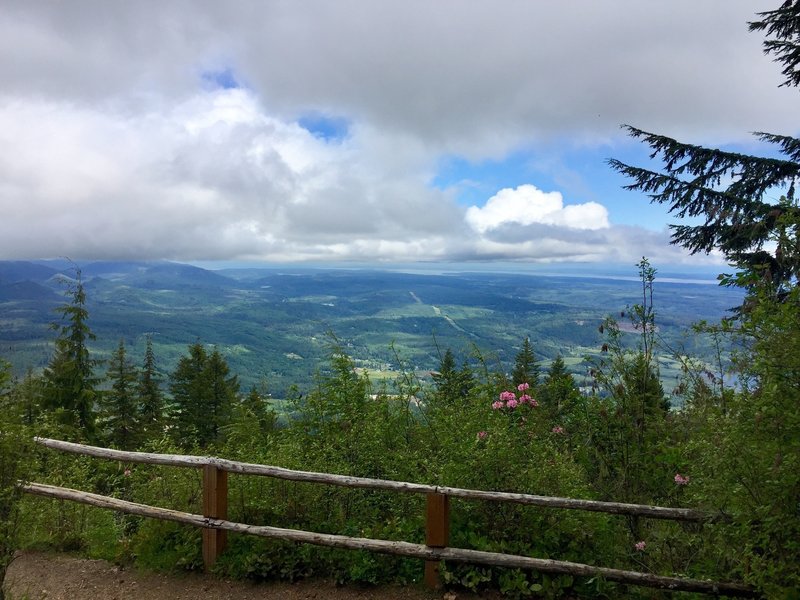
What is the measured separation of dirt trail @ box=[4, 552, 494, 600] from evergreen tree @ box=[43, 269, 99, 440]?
57.5ft

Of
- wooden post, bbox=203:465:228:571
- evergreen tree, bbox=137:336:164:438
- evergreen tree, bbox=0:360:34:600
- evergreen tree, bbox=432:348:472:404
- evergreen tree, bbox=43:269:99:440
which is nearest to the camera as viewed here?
evergreen tree, bbox=0:360:34:600

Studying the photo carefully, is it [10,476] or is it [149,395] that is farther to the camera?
[149,395]

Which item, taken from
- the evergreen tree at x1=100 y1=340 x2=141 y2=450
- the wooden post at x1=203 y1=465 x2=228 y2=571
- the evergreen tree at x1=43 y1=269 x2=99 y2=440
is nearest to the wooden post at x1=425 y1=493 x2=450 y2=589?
the wooden post at x1=203 y1=465 x2=228 y2=571

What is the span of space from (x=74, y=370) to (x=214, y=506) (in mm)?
19816

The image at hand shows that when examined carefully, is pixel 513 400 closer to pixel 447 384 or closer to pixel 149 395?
pixel 447 384

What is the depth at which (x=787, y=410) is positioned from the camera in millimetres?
2727

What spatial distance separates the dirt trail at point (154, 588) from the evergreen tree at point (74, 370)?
1751 cm

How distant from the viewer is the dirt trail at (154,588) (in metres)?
4.28

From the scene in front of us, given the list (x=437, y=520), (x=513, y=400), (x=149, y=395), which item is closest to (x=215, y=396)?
(x=149, y=395)

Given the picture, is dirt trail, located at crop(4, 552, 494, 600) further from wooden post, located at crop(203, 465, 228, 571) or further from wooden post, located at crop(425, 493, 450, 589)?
wooden post, located at crop(425, 493, 450, 589)

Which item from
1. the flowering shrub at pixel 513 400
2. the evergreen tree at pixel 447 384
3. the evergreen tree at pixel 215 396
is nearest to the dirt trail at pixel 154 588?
the flowering shrub at pixel 513 400

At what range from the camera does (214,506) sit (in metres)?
4.60

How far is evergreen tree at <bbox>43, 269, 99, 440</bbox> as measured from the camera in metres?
19.5

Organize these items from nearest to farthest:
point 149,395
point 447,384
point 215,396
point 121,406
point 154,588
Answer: point 154,588, point 447,384, point 121,406, point 149,395, point 215,396
